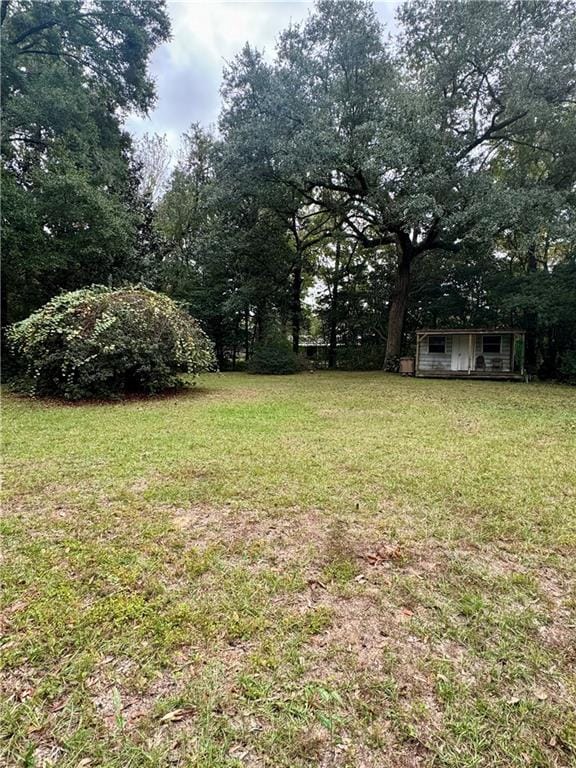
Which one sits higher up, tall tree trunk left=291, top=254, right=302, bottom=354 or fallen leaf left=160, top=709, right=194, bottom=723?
tall tree trunk left=291, top=254, right=302, bottom=354

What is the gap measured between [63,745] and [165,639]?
452 millimetres

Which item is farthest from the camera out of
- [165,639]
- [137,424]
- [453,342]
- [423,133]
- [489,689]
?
[453,342]

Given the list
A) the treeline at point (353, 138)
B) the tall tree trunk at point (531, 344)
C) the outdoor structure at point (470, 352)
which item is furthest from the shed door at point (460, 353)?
the tall tree trunk at point (531, 344)

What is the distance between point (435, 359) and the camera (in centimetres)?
1434

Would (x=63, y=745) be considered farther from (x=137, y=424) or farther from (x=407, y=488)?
(x=137, y=424)

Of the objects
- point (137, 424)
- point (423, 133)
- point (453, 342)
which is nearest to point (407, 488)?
point (137, 424)

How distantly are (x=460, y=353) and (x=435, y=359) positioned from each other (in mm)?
890

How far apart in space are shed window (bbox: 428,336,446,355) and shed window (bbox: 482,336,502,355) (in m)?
1.36

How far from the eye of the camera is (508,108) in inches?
389

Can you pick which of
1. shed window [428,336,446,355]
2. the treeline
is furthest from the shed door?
the treeline

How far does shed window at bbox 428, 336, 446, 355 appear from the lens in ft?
46.8

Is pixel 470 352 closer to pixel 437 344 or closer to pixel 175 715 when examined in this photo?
pixel 437 344

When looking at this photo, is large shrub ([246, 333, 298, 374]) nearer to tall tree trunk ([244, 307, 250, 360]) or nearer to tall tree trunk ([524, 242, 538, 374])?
tall tree trunk ([244, 307, 250, 360])

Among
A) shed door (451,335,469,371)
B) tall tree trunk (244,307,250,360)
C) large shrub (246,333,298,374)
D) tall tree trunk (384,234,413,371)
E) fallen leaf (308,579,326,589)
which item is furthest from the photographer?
tall tree trunk (244,307,250,360)
